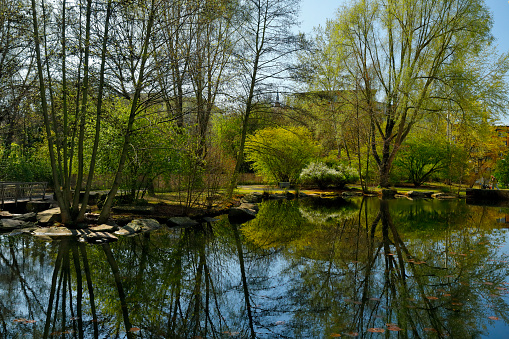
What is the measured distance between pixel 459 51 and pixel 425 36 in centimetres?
253

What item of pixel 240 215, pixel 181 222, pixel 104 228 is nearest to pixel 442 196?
pixel 240 215

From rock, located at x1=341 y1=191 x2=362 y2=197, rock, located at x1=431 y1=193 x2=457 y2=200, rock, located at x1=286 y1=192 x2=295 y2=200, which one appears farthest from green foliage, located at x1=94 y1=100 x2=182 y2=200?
rock, located at x1=431 y1=193 x2=457 y2=200

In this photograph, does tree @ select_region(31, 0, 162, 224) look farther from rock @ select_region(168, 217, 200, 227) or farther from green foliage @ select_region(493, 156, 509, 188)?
green foliage @ select_region(493, 156, 509, 188)

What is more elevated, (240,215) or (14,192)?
(14,192)

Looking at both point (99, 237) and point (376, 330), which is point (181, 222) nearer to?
point (99, 237)

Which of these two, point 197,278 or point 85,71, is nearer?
point 197,278

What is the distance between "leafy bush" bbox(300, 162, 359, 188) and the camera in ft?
86.3

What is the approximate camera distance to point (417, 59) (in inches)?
1030

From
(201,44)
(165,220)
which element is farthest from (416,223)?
(201,44)

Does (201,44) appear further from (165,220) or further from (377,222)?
(377,222)

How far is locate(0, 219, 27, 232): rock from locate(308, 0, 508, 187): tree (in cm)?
2010

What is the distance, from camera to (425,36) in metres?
25.6

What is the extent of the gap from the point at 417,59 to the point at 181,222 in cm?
2172

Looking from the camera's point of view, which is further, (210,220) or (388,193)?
(388,193)
